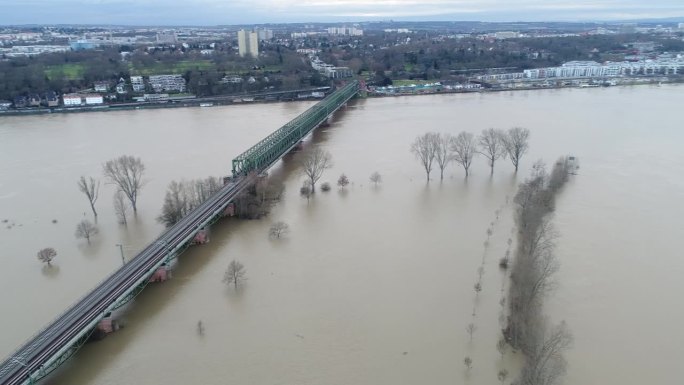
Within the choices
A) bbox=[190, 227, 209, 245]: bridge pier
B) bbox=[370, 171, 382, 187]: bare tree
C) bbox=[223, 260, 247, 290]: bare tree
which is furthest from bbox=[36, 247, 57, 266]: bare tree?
bbox=[370, 171, 382, 187]: bare tree

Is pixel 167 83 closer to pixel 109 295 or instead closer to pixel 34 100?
pixel 34 100

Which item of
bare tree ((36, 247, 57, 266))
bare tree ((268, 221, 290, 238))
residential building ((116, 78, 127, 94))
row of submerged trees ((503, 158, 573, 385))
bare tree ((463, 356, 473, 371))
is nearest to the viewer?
row of submerged trees ((503, 158, 573, 385))

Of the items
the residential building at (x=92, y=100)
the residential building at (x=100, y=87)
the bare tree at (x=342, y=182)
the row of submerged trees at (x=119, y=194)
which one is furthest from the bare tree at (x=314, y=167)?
the residential building at (x=100, y=87)

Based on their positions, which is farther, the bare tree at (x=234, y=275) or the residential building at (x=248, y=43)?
the residential building at (x=248, y=43)

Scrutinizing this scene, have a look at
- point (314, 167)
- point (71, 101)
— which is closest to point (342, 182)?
point (314, 167)

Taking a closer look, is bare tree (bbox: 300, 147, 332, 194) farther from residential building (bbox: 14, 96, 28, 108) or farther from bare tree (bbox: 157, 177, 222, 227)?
residential building (bbox: 14, 96, 28, 108)

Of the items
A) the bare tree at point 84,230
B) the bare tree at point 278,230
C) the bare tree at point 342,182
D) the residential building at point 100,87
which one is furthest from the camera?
the residential building at point 100,87

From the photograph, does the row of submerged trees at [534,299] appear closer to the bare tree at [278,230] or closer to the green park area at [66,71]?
the bare tree at [278,230]
